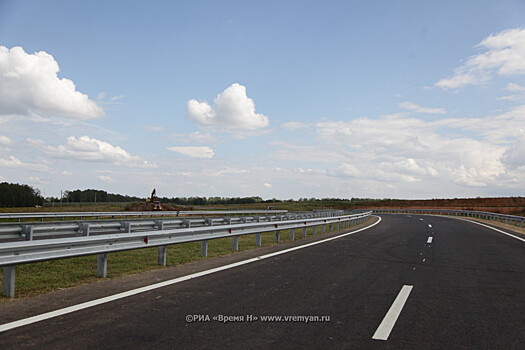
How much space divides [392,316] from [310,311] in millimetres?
1087

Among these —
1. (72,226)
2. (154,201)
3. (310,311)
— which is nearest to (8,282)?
(310,311)

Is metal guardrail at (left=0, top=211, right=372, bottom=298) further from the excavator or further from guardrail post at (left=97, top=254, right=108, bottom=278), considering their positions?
the excavator

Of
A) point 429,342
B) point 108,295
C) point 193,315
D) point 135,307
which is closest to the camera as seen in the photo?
point 429,342

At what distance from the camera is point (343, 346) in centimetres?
455

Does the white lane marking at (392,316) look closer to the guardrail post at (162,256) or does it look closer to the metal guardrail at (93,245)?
the metal guardrail at (93,245)

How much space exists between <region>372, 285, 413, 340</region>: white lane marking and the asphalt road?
0.22 feet

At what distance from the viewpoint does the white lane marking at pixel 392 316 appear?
498 centimetres

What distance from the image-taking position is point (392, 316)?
18.9 feet

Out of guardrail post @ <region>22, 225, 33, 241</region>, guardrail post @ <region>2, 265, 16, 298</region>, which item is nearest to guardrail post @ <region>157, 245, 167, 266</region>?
guardrail post @ <region>2, 265, 16, 298</region>

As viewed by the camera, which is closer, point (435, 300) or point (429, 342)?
point (429, 342)

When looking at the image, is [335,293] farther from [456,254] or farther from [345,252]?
[456,254]

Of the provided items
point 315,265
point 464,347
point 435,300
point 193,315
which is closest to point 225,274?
point 315,265

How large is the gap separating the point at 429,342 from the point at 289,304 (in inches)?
83.4

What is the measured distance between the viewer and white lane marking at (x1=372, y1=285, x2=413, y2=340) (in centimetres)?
498
